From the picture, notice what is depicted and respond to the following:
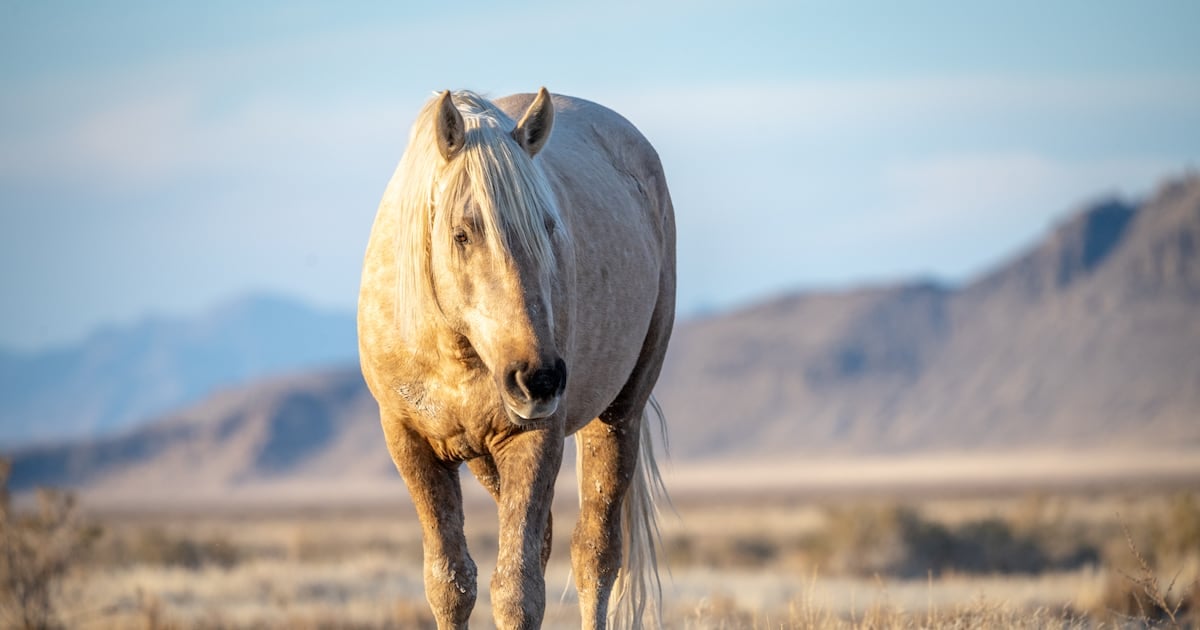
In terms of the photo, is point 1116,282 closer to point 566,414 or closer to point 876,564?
point 876,564

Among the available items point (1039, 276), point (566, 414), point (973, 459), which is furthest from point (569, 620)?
point (1039, 276)

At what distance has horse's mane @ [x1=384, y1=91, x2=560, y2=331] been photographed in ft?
16.9

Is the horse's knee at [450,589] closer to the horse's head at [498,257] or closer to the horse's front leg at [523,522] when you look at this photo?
the horse's front leg at [523,522]

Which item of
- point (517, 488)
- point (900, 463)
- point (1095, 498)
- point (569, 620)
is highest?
point (517, 488)

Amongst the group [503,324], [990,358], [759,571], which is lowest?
[990,358]

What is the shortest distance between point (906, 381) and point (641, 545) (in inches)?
3583

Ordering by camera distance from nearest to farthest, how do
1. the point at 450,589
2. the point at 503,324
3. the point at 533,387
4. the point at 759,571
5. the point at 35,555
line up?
the point at 533,387 < the point at 503,324 < the point at 450,589 < the point at 35,555 < the point at 759,571

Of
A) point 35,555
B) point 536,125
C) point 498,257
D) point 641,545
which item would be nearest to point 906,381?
point 35,555

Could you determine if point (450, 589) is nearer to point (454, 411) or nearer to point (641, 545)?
point (454, 411)

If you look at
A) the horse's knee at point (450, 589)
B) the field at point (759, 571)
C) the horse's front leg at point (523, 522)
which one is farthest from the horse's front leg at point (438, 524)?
the field at point (759, 571)

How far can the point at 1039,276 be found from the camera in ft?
331

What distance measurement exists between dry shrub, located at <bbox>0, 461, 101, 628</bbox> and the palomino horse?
8144 mm

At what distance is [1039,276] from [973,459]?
22.7 meters

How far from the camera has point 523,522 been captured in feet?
17.8
